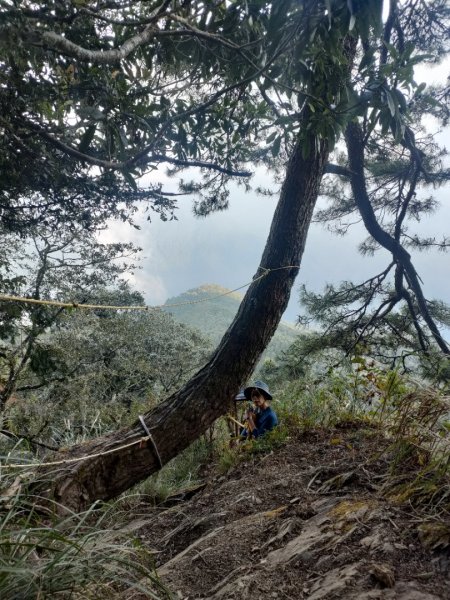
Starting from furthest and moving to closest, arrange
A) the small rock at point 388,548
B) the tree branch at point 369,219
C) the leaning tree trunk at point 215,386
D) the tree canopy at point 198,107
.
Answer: the tree branch at point 369,219 → the leaning tree trunk at point 215,386 → the tree canopy at point 198,107 → the small rock at point 388,548

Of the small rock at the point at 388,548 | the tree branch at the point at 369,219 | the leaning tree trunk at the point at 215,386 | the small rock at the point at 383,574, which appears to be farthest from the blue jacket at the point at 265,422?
the small rock at the point at 383,574

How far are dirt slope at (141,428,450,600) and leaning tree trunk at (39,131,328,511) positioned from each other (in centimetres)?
38

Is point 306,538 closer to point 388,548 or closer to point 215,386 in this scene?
point 388,548

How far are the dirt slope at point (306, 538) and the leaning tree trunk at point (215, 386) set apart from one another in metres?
0.38

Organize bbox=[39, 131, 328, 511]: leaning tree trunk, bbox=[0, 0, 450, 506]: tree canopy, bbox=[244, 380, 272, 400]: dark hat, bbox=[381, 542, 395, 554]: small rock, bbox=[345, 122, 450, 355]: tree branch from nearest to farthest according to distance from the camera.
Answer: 1. bbox=[381, 542, 395, 554]: small rock
2. bbox=[0, 0, 450, 506]: tree canopy
3. bbox=[39, 131, 328, 511]: leaning tree trunk
4. bbox=[244, 380, 272, 400]: dark hat
5. bbox=[345, 122, 450, 355]: tree branch

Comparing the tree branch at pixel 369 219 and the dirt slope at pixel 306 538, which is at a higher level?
the tree branch at pixel 369 219

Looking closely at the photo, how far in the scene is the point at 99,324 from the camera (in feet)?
28.7

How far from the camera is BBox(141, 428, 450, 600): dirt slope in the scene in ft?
3.48

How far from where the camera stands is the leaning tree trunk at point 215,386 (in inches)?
77.8

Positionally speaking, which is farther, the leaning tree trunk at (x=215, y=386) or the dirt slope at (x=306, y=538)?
the leaning tree trunk at (x=215, y=386)

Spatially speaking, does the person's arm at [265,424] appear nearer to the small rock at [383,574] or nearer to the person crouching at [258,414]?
the person crouching at [258,414]

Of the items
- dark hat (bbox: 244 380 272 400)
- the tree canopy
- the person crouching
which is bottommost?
the person crouching

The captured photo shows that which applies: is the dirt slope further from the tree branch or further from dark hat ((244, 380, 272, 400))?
the tree branch

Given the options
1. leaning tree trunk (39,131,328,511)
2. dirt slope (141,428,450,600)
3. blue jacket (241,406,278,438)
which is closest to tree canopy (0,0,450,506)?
leaning tree trunk (39,131,328,511)
